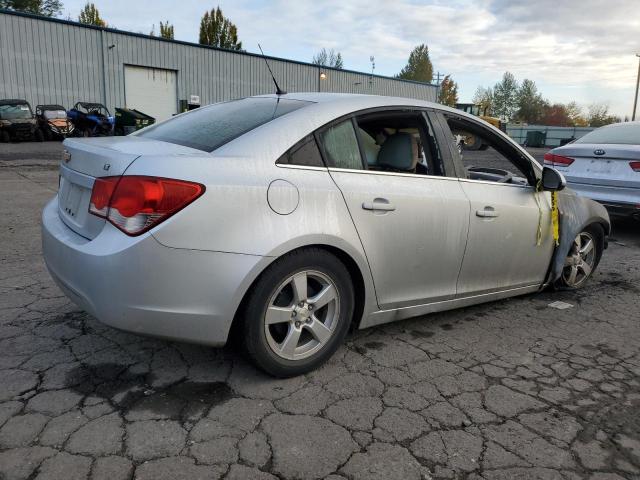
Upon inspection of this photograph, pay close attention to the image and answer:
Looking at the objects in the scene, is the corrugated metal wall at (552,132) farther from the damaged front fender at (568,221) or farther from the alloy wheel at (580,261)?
the damaged front fender at (568,221)

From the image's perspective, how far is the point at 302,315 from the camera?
8.97 ft

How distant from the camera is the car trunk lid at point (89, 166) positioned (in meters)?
2.49

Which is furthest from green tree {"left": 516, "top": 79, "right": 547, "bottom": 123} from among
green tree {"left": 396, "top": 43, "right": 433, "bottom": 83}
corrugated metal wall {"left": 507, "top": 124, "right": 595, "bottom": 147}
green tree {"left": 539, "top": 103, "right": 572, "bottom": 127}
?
corrugated metal wall {"left": 507, "top": 124, "right": 595, "bottom": 147}

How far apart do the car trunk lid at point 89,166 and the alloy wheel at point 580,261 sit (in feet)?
10.9

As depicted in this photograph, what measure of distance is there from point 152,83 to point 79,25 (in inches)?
182

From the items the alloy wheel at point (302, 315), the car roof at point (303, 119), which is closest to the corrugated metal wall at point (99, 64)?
the car roof at point (303, 119)

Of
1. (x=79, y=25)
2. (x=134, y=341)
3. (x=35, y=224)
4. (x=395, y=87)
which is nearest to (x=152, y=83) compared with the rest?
(x=79, y=25)

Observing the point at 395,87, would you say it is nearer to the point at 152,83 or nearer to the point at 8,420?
the point at 152,83

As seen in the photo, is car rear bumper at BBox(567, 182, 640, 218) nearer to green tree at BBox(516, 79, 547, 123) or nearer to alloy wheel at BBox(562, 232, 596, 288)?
alloy wheel at BBox(562, 232, 596, 288)

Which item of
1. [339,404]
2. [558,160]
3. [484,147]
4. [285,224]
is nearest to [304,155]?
[285,224]

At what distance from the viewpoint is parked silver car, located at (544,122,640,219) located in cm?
623

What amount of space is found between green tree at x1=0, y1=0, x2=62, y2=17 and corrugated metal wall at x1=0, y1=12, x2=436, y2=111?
24566 millimetres

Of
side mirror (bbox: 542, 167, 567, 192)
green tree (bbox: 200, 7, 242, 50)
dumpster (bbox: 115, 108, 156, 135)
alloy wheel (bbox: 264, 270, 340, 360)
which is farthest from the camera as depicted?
green tree (bbox: 200, 7, 242, 50)

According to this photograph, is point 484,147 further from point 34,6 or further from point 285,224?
point 34,6
